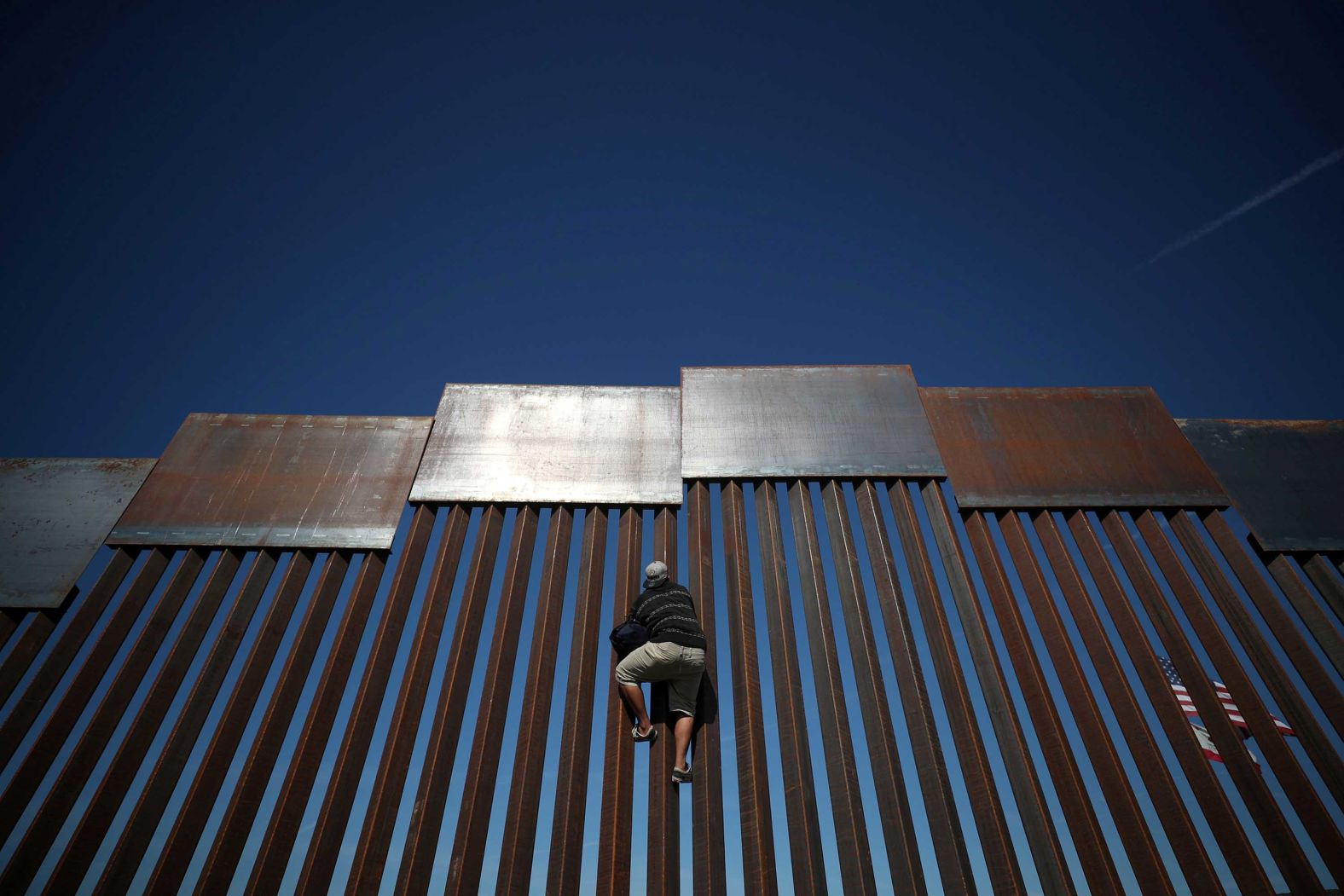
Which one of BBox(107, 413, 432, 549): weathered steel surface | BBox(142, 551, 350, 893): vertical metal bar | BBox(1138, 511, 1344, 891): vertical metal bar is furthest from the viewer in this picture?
BBox(107, 413, 432, 549): weathered steel surface

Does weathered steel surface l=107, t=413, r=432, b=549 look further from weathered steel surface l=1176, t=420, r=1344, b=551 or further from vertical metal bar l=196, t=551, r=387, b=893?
weathered steel surface l=1176, t=420, r=1344, b=551

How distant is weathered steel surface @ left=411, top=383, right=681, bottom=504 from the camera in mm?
6820

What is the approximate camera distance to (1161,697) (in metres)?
5.47

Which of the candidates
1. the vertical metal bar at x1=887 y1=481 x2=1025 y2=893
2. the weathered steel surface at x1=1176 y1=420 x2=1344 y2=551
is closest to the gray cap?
the vertical metal bar at x1=887 y1=481 x2=1025 y2=893

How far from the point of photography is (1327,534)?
6.76 m

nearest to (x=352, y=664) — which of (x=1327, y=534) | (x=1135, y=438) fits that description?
(x=1135, y=438)

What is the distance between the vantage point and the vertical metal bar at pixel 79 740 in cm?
474

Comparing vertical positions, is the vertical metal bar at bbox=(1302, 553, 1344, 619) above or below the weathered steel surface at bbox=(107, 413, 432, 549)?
below

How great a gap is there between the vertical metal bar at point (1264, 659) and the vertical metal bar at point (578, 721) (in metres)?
4.97

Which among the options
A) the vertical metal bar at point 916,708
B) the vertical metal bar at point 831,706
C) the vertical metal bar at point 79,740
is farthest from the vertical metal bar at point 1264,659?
the vertical metal bar at point 79,740

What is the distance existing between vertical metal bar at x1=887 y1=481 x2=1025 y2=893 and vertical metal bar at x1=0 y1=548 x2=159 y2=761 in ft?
21.1

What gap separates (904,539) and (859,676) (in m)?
1.41

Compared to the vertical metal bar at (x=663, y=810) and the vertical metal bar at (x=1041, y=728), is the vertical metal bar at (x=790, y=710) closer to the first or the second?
the vertical metal bar at (x=663, y=810)

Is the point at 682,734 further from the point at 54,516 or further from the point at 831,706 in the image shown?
the point at 54,516
